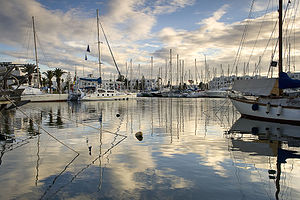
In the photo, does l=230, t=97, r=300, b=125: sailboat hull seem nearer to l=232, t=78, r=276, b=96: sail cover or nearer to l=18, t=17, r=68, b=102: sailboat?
l=232, t=78, r=276, b=96: sail cover

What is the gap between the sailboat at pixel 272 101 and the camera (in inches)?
779

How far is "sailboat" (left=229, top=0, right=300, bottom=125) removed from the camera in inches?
779

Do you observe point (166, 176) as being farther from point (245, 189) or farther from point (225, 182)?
point (245, 189)

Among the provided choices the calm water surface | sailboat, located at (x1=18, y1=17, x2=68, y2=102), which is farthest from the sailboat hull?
sailboat, located at (x1=18, y1=17, x2=68, y2=102)

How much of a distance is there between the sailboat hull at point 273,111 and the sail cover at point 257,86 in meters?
1.21

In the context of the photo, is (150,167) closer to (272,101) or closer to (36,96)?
(272,101)

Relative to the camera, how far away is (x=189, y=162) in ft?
30.2

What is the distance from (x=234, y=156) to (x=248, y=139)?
4.09 m

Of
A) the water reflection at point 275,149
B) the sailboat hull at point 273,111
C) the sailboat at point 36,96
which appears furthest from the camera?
the sailboat at point 36,96

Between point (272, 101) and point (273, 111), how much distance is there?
864 mm

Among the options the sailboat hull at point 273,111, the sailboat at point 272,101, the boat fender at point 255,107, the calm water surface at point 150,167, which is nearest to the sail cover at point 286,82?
the sailboat at point 272,101

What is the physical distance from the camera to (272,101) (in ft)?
68.9

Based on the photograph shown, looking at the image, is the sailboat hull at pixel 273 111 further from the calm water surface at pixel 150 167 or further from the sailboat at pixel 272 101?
the calm water surface at pixel 150 167

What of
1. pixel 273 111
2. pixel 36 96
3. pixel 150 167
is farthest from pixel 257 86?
pixel 36 96
